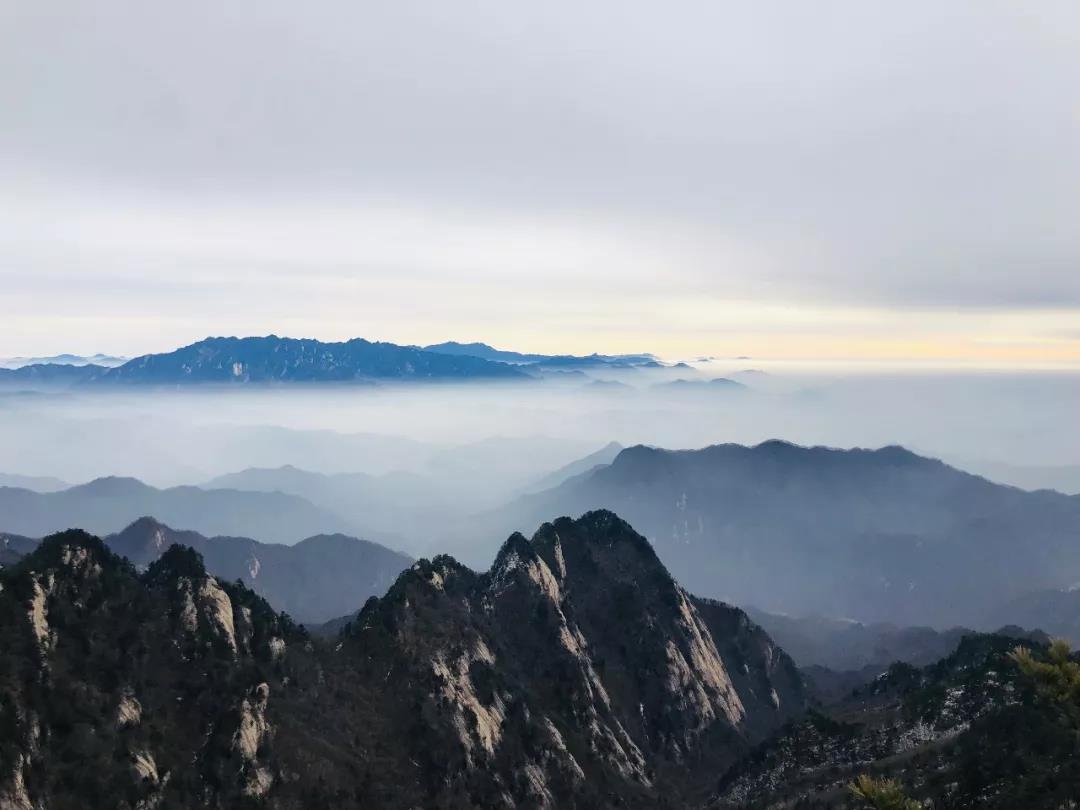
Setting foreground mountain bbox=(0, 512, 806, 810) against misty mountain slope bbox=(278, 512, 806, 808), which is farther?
misty mountain slope bbox=(278, 512, 806, 808)

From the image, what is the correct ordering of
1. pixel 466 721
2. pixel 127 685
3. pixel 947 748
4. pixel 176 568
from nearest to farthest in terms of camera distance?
pixel 127 685, pixel 947 748, pixel 176 568, pixel 466 721

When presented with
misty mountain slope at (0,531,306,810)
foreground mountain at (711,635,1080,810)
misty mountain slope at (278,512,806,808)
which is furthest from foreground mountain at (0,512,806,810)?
foreground mountain at (711,635,1080,810)

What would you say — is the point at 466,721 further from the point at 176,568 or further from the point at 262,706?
the point at 176,568

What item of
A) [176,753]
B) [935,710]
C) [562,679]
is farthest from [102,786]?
[935,710]

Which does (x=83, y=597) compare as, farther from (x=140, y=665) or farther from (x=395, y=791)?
(x=395, y=791)

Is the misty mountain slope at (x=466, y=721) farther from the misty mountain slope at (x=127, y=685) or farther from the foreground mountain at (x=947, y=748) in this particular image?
the foreground mountain at (x=947, y=748)

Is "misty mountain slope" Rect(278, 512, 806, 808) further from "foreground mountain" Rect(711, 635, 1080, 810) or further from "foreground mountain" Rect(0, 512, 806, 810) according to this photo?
"foreground mountain" Rect(711, 635, 1080, 810)

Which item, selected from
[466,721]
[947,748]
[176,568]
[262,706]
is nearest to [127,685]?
[262,706]
